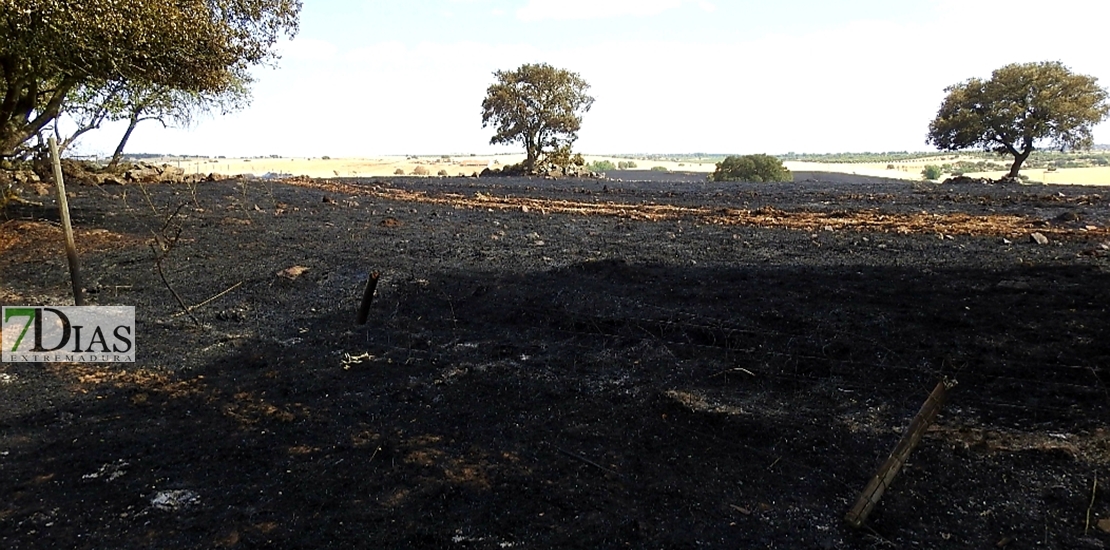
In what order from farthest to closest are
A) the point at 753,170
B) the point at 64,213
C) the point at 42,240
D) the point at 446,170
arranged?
the point at 446,170, the point at 753,170, the point at 42,240, the point at 64,213

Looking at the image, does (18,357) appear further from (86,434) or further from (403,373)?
(403,373)

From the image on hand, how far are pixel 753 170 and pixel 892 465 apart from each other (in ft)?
111

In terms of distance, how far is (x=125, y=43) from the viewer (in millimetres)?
8742

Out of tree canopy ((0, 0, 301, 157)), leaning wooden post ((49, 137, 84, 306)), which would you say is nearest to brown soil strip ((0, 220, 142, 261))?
tree canopy ((0, 0, 301, 157))

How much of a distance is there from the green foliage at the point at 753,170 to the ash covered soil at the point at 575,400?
25567 millimetres

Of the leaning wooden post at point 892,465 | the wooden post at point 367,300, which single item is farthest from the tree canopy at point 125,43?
the leaning wooden post at point 892,465

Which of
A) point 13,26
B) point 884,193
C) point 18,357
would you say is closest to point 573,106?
point 884,193

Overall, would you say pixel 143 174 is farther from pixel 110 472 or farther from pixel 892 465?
pixel 892 465

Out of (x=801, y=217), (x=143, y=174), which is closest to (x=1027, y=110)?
(x=801, y=217)

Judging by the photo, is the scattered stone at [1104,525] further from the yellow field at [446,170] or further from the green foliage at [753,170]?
the green foliage at [753,170]

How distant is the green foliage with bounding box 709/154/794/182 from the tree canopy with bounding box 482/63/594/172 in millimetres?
9208

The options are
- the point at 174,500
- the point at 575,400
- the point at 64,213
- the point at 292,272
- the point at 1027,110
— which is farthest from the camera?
the point at 1027,110

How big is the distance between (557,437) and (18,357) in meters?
5.23

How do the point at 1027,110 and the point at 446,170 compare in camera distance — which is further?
the point at 446,170
